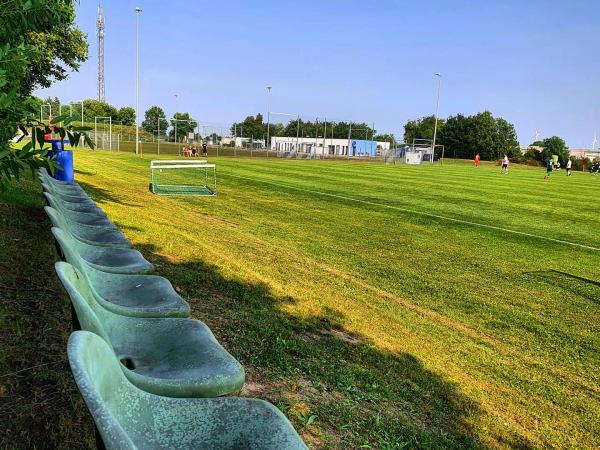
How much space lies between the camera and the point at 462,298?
5859mm

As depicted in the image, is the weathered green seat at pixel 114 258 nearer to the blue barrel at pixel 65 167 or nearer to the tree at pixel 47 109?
the tree at pixel 47 109

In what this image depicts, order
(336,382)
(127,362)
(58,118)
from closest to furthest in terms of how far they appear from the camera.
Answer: (127,362) → (58,118) → (336,382)

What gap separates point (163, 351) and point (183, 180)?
16420 millimetres

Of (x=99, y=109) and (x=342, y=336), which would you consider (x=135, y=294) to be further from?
(x=99, y=109)

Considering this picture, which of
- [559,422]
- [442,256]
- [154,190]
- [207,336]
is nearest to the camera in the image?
[207,336]

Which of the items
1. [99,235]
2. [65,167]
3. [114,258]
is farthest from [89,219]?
[65,167]

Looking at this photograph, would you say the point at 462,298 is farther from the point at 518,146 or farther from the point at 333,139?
the point at 518,146

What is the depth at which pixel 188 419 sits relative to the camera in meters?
1.87

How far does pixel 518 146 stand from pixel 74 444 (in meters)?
95.8

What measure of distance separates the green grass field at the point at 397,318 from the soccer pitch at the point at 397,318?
0.02 metres

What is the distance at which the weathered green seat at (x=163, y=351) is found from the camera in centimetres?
197

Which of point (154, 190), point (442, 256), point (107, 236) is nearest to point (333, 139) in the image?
point (154, 190)

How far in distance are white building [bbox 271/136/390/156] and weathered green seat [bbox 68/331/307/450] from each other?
1896 inches

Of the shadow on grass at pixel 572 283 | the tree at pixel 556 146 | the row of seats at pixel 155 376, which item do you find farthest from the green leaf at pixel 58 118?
the tree at pixel 556 146
